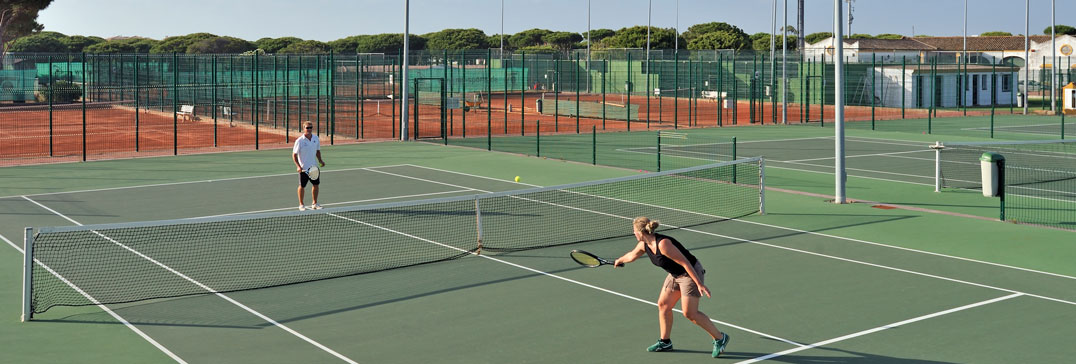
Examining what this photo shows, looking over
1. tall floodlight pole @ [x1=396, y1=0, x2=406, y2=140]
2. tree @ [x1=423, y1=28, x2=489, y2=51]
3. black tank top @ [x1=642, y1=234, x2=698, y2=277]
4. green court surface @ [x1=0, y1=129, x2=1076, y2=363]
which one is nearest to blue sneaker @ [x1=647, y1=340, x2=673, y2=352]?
green court surface @ [x1=0, y1=129, x2=1076, y2=363]

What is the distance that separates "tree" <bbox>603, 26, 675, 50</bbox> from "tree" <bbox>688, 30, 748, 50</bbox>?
3079 millimetres

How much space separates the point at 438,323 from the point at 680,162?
60.6 feet

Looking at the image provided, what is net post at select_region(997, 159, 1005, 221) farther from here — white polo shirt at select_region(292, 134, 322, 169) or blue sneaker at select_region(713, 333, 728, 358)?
white polo shirt at select_region(292, 134, 322, 169)

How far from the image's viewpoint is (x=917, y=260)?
15117mm

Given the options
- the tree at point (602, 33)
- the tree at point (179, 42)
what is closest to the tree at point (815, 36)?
the tree at point (602, 33)

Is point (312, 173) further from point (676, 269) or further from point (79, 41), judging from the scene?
point (79, 41)

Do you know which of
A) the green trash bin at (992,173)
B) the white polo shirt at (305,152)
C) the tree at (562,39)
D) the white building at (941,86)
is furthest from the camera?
the tree at (562,39)

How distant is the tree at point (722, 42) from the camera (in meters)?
109

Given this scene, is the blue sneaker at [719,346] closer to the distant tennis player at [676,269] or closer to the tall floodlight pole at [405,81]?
the distant tennis player at [676,269]

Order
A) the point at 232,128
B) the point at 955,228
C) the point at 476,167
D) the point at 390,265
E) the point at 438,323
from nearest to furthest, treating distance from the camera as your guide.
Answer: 1. the point at 438,323
2. the point at 390,265
3. the point at 955,228
4. the point at 476,167
5. the point at 232,128

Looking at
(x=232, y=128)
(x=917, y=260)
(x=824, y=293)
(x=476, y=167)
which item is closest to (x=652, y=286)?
(x=824, y=293)

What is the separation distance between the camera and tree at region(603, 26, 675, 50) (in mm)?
108787

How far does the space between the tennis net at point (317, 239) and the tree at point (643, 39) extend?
287ft

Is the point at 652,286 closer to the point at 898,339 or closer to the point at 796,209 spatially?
the point at 898,339
